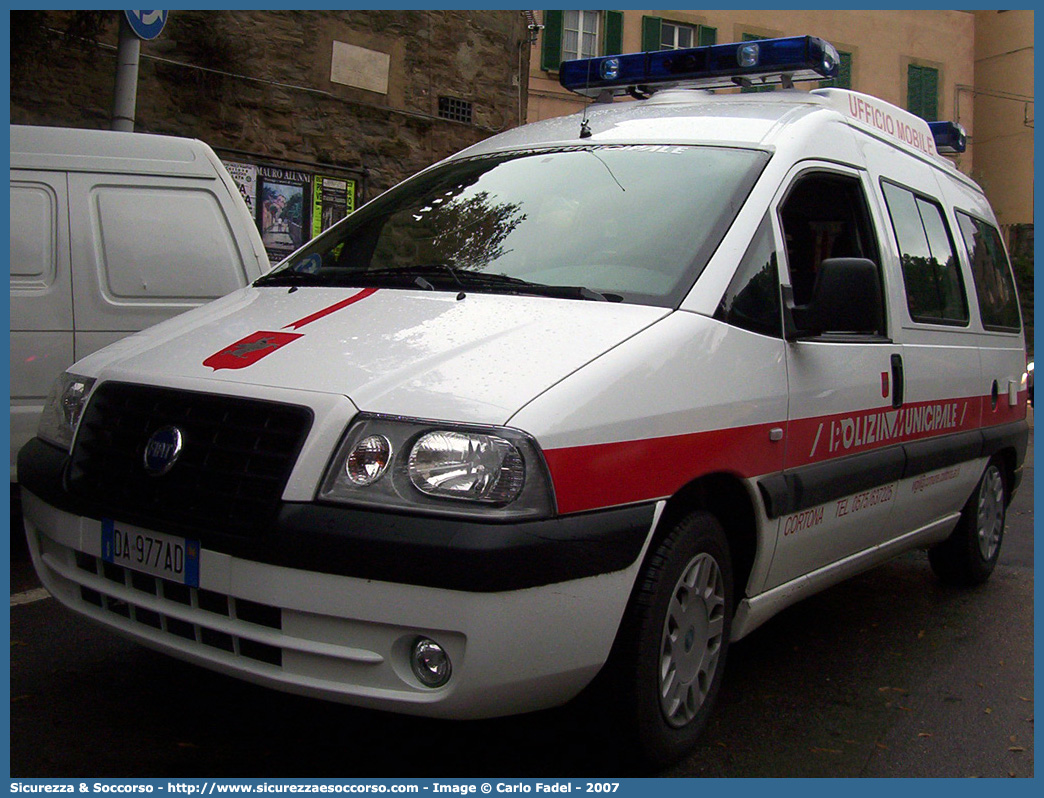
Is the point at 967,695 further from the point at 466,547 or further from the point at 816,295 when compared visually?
the point at 466,547

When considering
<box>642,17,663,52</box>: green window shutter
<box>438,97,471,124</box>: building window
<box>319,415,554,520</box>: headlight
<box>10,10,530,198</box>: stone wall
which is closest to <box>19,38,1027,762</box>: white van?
<box>319,415,554,520</box>: headlight

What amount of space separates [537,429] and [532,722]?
124cm

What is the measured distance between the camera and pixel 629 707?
9.70 ft

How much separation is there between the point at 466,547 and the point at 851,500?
1944mm

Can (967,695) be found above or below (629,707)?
below

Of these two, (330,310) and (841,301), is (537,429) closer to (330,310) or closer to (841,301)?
(330,310)

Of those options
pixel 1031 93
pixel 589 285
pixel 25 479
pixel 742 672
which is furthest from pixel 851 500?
pixel 1031 93

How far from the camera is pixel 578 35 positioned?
22.2 metres

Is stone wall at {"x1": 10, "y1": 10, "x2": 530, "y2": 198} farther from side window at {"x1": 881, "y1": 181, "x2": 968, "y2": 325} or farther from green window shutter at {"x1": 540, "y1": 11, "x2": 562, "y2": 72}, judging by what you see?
side window at {"x1": 881, "y1": 181, "x2": 968, "y2": 325}

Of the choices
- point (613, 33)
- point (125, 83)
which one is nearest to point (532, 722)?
point (125, 83)

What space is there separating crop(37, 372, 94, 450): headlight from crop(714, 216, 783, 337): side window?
189 cm

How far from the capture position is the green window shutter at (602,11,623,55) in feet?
71.7

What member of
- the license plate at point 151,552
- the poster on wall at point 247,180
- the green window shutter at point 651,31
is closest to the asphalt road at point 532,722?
the license plate at point 151,552

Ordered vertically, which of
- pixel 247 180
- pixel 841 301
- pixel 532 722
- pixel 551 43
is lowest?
pixel 532 722
